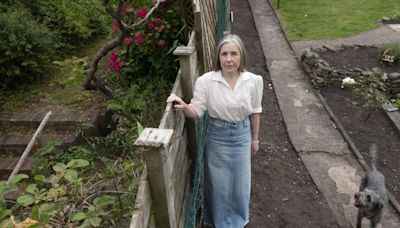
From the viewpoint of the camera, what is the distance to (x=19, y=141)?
5.55 metres

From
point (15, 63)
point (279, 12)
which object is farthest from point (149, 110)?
point (279, 12)

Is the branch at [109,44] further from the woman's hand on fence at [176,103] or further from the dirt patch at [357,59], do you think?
the dirt patch at [357,59]

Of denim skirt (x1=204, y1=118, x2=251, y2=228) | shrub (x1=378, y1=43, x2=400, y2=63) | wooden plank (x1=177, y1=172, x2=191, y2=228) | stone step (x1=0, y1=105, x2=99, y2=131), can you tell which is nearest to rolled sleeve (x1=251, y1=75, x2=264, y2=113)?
denim skirt (x1=204, y1=118, x2=251, y2=228)

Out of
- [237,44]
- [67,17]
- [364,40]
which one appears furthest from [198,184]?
[364,40]

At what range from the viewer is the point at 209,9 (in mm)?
5363

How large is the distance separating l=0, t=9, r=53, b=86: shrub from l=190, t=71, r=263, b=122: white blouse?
14.1ft

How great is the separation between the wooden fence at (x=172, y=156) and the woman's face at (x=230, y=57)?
0.42 metres

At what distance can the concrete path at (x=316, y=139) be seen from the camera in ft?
15.0

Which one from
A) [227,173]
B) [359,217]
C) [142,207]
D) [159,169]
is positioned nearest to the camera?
[142,207]

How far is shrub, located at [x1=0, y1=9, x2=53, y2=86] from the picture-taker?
616 cm

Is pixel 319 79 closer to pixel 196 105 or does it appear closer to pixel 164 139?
pixel 196 105

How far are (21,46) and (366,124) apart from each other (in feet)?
19.5

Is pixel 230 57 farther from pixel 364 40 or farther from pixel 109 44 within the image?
pixel 364 40

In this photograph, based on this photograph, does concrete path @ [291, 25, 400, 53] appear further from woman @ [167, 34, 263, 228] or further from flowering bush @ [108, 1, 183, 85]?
woman @ [167, 34, 263, 228]
